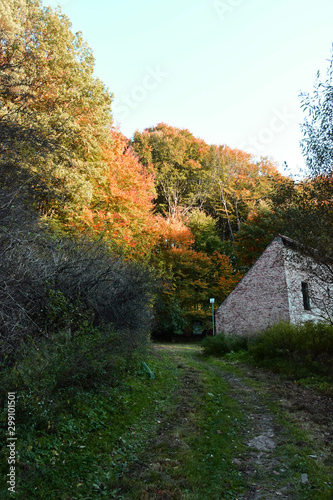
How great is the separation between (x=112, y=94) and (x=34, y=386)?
1858 centimetres

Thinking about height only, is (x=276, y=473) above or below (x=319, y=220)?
below

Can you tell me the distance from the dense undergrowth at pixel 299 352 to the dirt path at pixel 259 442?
4.52 feet

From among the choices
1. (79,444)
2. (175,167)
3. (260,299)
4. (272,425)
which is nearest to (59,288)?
(79,444)

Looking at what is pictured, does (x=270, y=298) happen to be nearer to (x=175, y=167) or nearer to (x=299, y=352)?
(x=299, y=352)

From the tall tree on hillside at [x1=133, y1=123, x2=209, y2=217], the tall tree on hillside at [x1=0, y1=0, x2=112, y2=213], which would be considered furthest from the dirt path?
the tall tree on hillside at [x1=133, y1=123, x2=209, y2=217]

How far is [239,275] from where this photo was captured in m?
32.3

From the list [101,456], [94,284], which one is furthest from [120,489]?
[94,284]

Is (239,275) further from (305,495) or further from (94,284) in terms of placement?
(305,495)

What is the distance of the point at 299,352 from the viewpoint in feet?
39.9

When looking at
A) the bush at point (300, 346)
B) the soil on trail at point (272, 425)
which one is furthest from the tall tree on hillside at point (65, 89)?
the bush at point (300, 346)

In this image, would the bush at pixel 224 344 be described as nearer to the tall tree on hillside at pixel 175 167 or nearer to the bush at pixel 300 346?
the bush at pixel 300 346

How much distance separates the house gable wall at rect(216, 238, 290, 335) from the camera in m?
17.5

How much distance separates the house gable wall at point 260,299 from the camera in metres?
17.5

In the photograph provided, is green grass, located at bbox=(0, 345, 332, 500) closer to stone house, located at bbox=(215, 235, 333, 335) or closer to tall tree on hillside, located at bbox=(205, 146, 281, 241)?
stone house, located at bbox=(215, 235, 333, 335)
